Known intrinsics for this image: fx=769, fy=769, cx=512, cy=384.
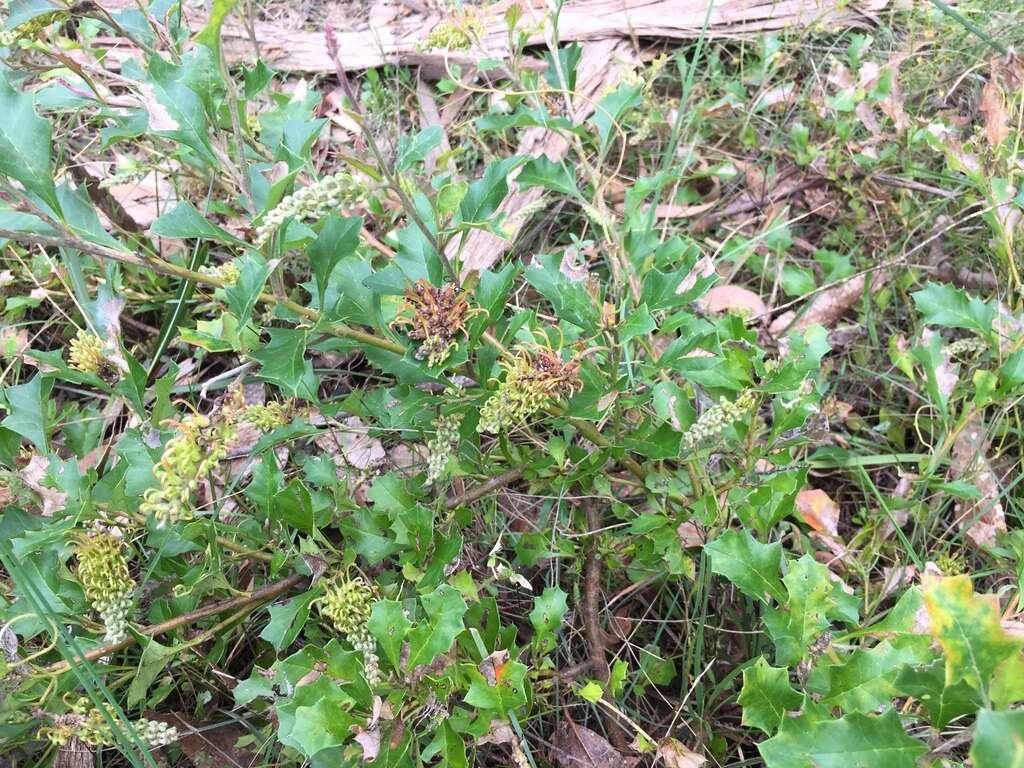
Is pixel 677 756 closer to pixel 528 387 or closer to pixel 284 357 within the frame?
pixel 528 387

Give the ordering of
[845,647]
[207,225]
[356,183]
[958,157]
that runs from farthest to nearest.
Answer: [958,157] < [845,647] < [207,225] < [356,183]

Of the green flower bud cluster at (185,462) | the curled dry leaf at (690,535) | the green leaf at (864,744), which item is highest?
the green flower bud cluster at (185,462)

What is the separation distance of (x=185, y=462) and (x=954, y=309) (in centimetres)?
159

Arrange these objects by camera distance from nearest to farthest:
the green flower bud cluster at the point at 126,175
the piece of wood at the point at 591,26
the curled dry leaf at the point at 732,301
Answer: the green flower bud cluster at the point at 126,175
the curled dry leaf at the point at 732,301
the piece of wood at the point at 591,26

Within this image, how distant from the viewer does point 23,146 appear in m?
1.06

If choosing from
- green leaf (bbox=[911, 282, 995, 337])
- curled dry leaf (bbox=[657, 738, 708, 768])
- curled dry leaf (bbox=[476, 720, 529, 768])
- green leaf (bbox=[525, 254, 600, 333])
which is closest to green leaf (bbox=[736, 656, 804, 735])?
curled dry leaf (bbox=[657, 738, 708, 768])

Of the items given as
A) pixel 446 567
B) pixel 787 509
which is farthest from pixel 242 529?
pixel 787 509

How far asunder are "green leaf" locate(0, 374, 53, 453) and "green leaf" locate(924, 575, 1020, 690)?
145 cm

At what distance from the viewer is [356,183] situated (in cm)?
97

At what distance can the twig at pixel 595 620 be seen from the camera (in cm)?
151

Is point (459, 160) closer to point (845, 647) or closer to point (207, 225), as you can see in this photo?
point (207, 225)

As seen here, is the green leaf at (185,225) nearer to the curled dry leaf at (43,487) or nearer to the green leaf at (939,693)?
the curled dry leaf at (43,487)

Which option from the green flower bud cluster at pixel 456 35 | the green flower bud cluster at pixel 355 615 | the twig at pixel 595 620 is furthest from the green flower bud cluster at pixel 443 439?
the green flower bud cluster at pixel 456 35

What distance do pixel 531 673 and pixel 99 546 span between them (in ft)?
2.60
